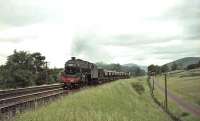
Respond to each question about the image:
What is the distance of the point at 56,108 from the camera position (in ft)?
76.7

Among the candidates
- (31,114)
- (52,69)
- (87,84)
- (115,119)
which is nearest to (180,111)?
(87,84)

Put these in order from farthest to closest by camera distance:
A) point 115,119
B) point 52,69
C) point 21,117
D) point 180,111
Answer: point 52,69 → point 180,111 → point 115,119 → point 21,117

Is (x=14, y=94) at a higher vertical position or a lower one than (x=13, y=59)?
lower

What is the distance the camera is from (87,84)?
183ft

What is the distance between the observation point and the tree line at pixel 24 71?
192 ft

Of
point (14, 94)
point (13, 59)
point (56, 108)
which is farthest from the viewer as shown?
point (13, 59)

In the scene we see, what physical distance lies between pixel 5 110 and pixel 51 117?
4.43 meters

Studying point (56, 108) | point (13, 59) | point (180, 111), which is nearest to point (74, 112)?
point (56, 108)

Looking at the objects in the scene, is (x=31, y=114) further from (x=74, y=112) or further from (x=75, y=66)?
(x=75, y=66)

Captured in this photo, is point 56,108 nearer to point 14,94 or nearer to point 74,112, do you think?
point 74,112

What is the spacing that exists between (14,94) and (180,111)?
19.4m

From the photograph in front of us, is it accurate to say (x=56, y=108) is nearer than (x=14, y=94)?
Yes

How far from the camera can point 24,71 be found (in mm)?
60594

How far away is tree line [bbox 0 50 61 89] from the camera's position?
58.6 metres
